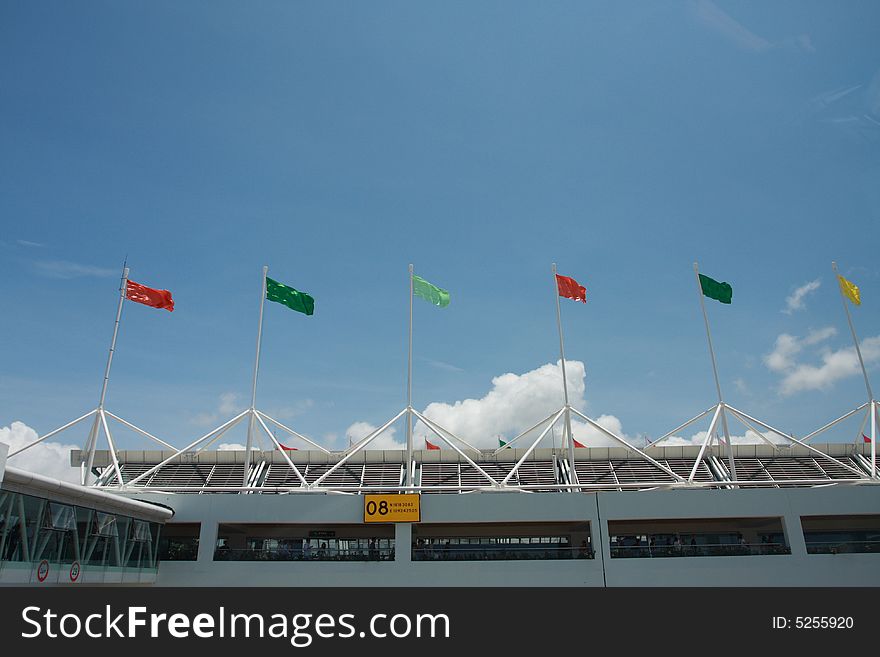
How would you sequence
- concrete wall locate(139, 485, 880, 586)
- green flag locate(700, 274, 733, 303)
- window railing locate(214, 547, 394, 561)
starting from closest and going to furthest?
concrete wall locate(139, 485, 880, 586)
window railing locate(214, 547, 394, 561)
green flag locate(700, 274, 733, 303)

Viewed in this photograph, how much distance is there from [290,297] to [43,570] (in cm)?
1781

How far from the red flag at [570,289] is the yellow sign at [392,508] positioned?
1414 centimetres

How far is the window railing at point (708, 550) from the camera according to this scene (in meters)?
29.6

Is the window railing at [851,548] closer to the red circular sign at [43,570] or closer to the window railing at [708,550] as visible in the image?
the window railing at [708,550]

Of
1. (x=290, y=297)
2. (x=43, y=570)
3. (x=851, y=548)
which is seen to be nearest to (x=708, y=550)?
(x=851, y=548)

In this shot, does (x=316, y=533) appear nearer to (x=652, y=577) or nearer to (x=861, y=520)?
(x=652, y=577)

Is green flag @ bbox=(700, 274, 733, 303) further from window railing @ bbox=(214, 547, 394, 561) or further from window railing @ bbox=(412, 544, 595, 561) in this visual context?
window railing @ bbox=(214, 547, 394, 561)

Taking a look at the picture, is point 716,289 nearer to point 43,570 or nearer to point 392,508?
point 392,508

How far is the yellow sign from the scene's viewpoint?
100 ft

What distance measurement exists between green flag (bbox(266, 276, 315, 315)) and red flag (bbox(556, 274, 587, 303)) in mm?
14203

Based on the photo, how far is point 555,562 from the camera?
29.7 meters

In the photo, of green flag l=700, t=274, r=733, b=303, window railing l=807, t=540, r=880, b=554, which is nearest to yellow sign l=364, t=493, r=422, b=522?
window railing l=807, t=540, r=880, b=554

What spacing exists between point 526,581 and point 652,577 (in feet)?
19.5
